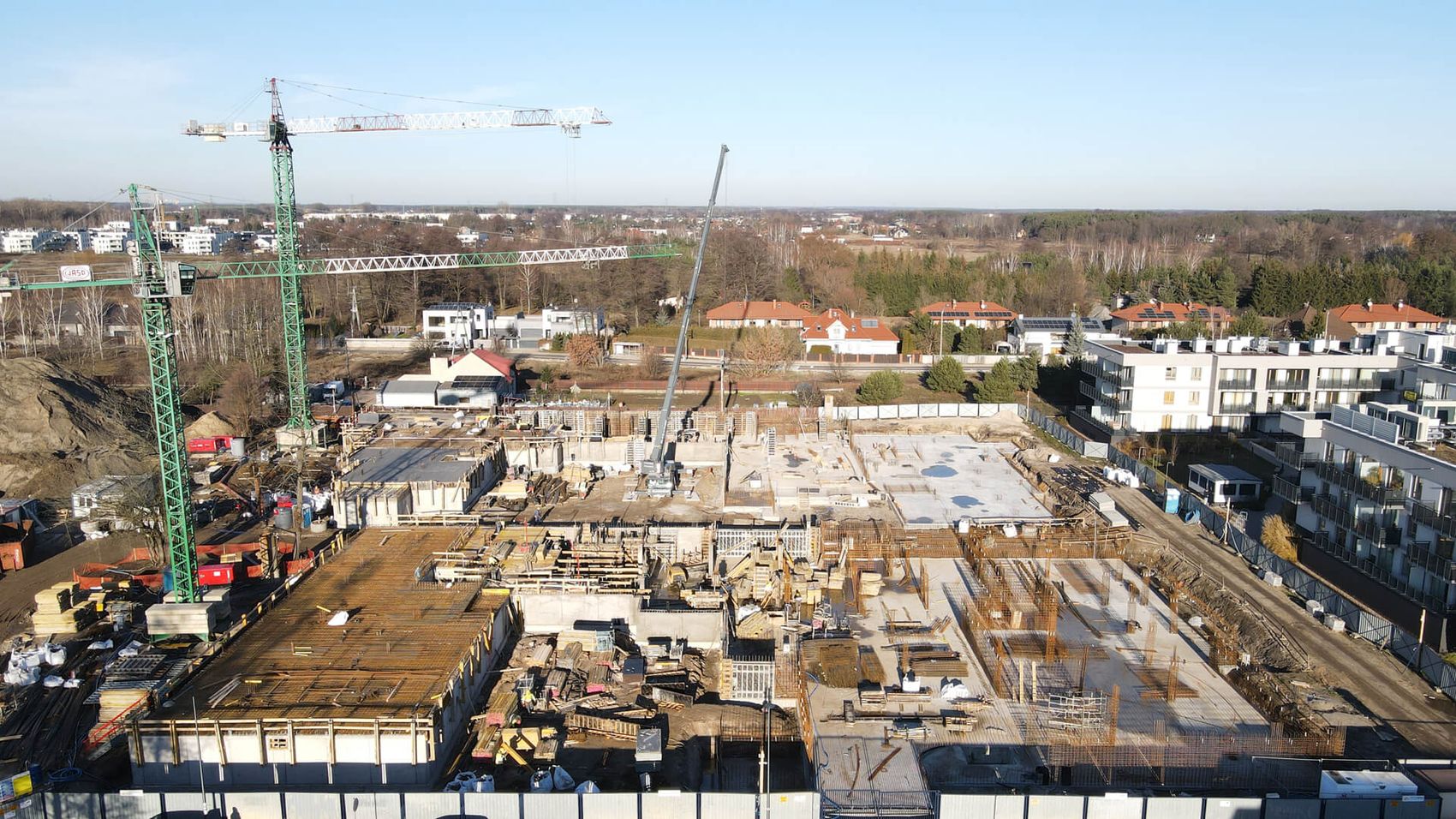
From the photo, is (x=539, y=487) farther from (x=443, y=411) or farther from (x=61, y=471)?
(x=61, y=471)

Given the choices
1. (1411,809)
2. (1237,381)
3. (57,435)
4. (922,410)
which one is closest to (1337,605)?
(1411,809)

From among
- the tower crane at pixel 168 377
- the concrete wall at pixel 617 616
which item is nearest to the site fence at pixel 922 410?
the concrete wall at pixel 617 616

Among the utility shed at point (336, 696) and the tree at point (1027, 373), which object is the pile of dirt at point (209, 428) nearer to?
the utility shed at point (336, 696)

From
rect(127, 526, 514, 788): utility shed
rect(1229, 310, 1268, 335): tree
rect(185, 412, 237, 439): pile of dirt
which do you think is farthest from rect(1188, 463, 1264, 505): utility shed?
rect(185, 412, 237, 439): pile of dirt

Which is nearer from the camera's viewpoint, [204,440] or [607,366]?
[204,440]

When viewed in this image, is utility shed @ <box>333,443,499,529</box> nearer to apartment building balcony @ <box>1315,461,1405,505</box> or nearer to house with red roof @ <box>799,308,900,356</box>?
apartment building balcony @ <box>1315,461,1405,505</box>

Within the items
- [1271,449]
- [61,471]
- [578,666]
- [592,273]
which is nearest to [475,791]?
[578,666]
